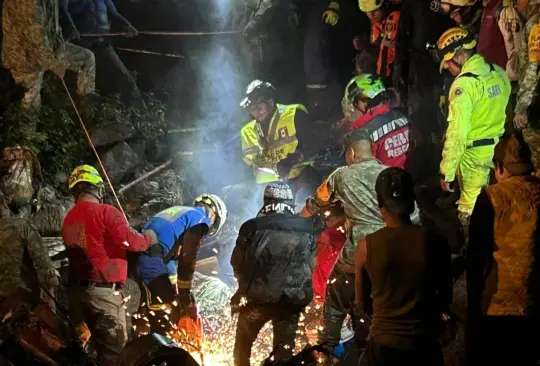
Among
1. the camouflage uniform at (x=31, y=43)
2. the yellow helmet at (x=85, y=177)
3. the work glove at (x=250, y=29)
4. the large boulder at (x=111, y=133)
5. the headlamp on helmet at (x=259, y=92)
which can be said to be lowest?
the yellow helmet at (x=85, y=177)

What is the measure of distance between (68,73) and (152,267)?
6.94m

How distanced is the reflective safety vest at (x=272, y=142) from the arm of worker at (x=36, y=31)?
439 centimetres

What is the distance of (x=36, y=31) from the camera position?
36.0 feet

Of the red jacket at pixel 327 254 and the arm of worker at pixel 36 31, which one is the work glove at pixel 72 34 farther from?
the red jacket at pixel 327 254

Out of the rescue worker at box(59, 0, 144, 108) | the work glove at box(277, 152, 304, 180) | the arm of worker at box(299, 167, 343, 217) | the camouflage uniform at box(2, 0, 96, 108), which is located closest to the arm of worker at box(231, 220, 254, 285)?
the arm of worker at box(299, 167, 343, 217)

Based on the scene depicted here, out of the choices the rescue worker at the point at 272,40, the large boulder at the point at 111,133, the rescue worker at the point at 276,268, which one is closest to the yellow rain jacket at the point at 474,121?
the rescue worker at the point at 276,268

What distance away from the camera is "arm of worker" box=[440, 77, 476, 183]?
7.12 m

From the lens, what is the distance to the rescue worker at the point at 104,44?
13.0m

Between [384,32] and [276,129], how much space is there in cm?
291

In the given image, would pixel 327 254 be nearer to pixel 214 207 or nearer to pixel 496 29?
pixel 214 207

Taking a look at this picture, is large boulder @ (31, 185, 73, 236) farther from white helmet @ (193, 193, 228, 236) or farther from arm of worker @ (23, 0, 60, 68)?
white helmet @ (193, 193, 228, 236)

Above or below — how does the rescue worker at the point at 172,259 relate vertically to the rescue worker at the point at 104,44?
below

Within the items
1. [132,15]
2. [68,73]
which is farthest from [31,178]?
[132,15]

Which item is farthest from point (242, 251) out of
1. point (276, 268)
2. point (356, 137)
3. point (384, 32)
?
point (384, 32)
